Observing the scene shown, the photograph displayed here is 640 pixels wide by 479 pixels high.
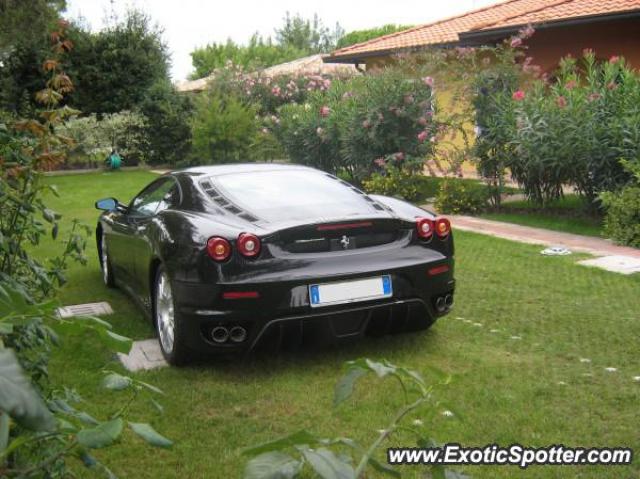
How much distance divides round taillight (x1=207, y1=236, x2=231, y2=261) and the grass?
6.94 metres

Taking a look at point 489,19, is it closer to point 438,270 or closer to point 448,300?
point 448,300

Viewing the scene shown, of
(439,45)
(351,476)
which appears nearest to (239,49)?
(439,45)

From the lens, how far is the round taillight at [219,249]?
444 cm

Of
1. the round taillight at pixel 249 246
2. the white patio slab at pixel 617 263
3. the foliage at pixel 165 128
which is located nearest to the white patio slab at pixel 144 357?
the round taillight at pixel 249 246

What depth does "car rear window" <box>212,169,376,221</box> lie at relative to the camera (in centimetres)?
486

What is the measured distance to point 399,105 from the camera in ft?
47.2

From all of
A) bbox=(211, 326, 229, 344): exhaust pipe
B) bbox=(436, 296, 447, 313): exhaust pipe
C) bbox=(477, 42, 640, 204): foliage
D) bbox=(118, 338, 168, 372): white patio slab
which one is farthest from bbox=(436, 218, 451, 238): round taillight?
bbox=(477, 42, 640, 204): foliage

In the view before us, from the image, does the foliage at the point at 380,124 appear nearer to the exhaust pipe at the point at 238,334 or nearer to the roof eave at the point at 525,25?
the roof eave at the point at 525,25

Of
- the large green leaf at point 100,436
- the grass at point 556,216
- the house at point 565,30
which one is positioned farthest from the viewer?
the house at point 565,30

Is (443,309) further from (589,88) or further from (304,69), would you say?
(304,69)

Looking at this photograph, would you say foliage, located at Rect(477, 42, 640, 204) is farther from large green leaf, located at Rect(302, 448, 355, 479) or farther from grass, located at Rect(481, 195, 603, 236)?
large green leaf, located at Rect(302, 448, 355, 479)

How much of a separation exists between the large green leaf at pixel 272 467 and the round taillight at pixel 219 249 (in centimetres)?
333

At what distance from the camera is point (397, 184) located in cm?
1438

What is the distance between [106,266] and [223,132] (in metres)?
15.0
